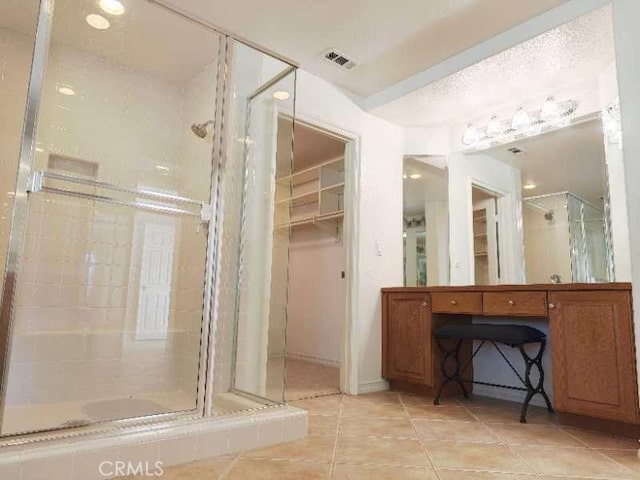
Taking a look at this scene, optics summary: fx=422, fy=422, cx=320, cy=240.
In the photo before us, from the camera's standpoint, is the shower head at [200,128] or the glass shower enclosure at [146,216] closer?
the glass shower enclosure at [146,216]

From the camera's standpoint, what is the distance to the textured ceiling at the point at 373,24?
2338 mm

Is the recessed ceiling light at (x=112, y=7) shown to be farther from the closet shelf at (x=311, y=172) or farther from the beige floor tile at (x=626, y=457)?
the beige floor tile at (x=626, y=457)

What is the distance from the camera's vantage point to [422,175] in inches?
143

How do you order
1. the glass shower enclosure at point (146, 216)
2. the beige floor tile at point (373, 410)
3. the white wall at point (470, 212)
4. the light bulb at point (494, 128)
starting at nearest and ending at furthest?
the glass shower enclosure at point (146, 216) < the beige floor tile at point (373, 410) < the white wall at point (470, 212) < the light bulb at point (494, 128)

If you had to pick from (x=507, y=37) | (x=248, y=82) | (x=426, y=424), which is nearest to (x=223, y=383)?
(x=426, y=424)

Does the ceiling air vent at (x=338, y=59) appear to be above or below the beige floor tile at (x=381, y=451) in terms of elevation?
above

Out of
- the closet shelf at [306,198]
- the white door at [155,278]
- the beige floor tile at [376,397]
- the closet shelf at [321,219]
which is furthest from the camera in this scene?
the closet shelf at [306,198]

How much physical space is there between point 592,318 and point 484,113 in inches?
72.9

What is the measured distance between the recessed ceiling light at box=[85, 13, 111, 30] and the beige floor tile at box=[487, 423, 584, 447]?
3155mm

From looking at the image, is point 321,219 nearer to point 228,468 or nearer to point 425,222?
point 425,222

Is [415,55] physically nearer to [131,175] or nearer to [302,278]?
[131,175]

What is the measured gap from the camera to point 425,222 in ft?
11.6

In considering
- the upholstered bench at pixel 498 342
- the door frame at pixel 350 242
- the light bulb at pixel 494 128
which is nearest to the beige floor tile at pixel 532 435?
the upholstered bench at pixel 498 342

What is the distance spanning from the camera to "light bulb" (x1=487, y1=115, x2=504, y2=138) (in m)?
3.26
